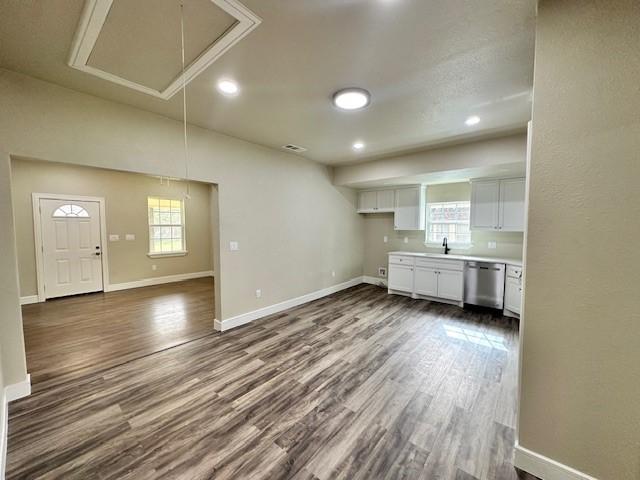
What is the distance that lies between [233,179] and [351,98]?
206 centimetres

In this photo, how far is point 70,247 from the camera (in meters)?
5.25

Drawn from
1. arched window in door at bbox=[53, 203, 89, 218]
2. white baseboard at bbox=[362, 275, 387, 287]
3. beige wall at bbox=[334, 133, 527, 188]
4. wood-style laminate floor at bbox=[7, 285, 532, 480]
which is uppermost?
beige wall at bbox=[334, 133, 527, 188]

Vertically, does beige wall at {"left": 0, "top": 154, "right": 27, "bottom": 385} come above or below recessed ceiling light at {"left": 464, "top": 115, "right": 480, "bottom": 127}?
below

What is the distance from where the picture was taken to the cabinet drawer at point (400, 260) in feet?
16.9

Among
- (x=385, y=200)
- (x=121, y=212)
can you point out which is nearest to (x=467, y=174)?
(x=385, y=200)

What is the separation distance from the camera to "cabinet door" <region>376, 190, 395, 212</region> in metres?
5.66

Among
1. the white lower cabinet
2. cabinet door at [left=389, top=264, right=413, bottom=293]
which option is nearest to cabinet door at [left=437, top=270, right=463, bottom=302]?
the white lower cabinet

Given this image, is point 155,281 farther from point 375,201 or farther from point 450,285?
point 450,285

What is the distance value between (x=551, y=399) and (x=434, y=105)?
2.61 m

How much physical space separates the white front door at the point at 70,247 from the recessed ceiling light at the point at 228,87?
5130 mm

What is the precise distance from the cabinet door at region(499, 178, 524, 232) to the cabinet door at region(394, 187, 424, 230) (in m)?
1.41

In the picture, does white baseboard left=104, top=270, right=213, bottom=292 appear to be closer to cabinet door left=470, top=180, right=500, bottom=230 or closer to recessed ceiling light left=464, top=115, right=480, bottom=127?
cabinet door left=470, top=180, right=500, bottom=230

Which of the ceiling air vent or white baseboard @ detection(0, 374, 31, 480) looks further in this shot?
the ceiling air vent

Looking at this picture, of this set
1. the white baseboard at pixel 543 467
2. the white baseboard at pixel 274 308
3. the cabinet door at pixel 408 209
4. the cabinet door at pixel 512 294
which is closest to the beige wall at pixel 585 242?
the white baseboard at pixel 543 467
